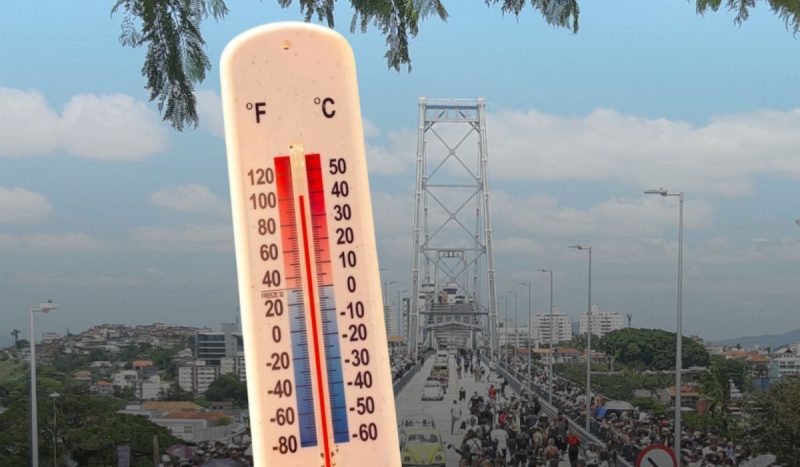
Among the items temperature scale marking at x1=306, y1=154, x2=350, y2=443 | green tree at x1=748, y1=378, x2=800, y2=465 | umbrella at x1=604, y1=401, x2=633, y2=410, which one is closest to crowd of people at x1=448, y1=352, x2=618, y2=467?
umbrella at x1=604, y1=401, x2=633, y2=410

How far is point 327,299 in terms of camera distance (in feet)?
5.61

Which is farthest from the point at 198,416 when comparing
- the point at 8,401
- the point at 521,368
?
the point at 521,368

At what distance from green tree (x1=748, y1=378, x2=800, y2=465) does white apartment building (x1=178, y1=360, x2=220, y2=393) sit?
596 centimetres

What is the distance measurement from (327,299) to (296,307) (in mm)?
54

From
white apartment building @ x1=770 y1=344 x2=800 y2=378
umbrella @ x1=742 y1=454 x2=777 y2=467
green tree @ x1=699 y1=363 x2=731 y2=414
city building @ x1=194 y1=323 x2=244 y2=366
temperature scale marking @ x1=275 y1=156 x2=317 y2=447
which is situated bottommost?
white apartment building @ x1=770 y1=344 x2=800 y2=378

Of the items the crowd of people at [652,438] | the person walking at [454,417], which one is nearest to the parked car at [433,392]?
the person walking at [454,417]

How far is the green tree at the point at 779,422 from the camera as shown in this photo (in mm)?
11352

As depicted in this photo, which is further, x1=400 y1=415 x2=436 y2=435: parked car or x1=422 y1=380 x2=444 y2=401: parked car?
x1=422 y1=380 x2=444 y2=401: parked car

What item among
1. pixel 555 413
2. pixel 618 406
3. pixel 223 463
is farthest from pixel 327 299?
pixel 555 413

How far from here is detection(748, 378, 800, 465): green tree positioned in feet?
37.2

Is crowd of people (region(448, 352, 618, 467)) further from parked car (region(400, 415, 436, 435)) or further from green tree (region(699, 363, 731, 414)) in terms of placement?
green tree (region(699, 363, 731, 414))

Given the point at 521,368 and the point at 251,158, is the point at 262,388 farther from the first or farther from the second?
the point at 521,368

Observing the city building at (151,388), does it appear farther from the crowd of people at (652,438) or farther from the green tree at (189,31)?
the green tree at (189,31)

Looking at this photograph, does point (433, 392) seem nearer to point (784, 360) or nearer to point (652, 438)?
point (784, 360)
